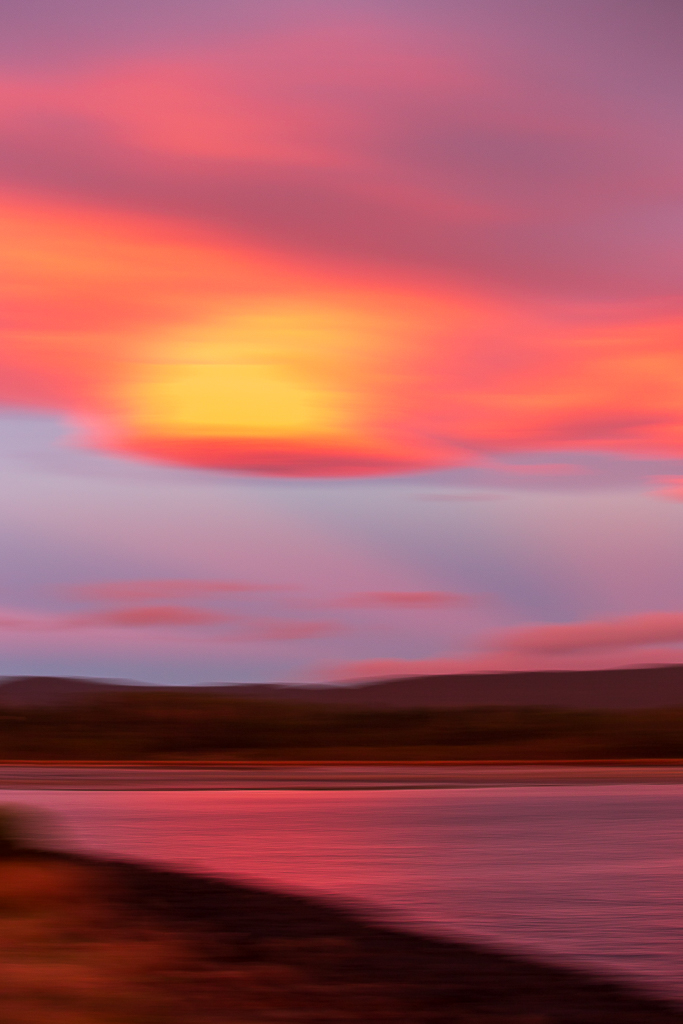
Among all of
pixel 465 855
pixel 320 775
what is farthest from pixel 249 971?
pixel 320 775

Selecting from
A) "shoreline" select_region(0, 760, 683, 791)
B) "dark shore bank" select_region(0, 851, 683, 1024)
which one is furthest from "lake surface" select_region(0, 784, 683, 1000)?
"shoreline" select_region(0, 760, 683, 791)

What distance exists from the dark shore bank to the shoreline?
32.1 metres

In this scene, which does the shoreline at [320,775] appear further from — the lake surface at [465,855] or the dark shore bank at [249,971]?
the dark shore bank at [249,971]

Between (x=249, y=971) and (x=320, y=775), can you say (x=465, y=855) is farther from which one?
(x=320, y=775)

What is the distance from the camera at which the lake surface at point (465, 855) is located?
46.8 ft

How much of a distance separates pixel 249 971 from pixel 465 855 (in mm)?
10744

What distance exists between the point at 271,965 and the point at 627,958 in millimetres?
3121

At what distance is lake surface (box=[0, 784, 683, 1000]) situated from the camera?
46.8 feet

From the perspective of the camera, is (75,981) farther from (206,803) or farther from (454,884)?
(206,803)

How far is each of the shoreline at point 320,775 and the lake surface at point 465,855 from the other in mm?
8576

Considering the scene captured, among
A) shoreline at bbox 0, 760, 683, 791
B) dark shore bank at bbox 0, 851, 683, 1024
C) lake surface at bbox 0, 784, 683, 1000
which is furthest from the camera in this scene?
shoreline at bbox 0, 760, 683, 791

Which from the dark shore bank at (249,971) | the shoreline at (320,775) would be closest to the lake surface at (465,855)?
the dark shore bank at (249,971)

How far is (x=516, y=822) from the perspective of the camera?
30.0m

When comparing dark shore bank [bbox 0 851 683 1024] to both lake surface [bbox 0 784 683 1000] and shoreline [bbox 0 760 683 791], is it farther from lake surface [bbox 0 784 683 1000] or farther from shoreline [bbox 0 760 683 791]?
shoreline [bbox 0 760 683 791]
